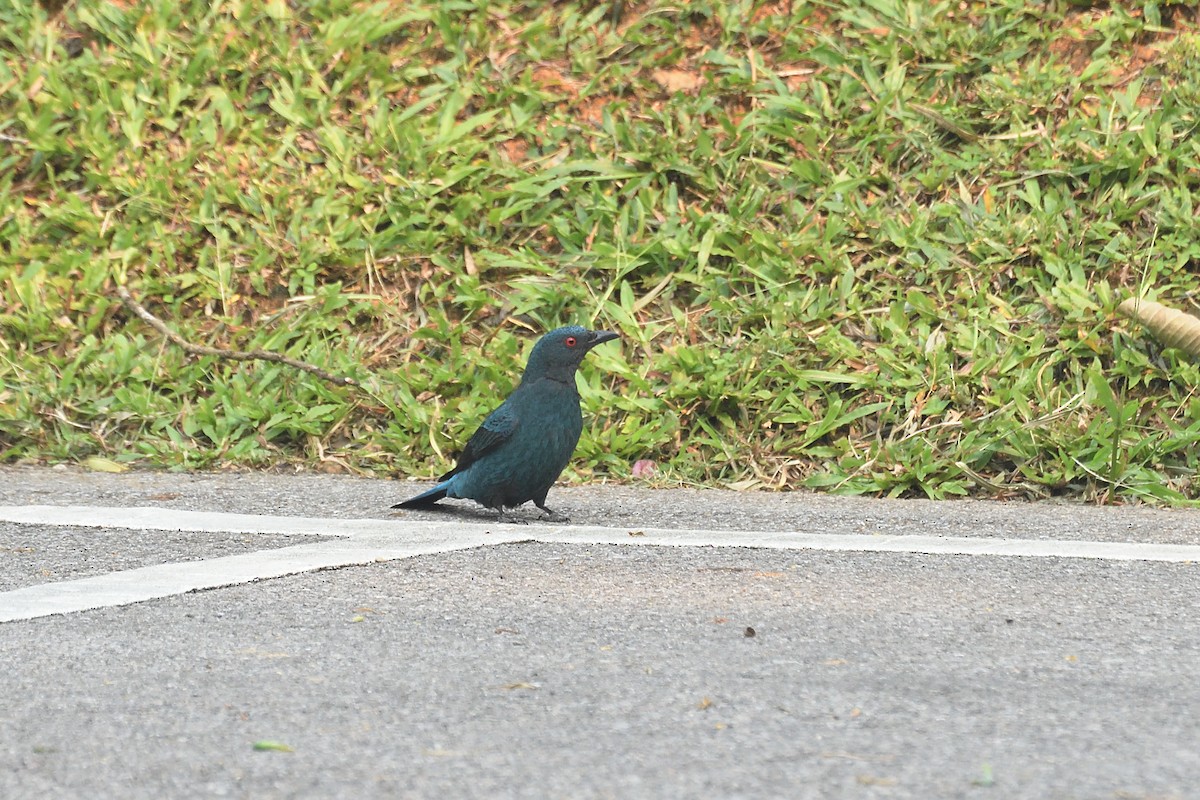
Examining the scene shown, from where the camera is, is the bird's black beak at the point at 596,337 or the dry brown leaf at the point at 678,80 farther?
the dry brown leaf at the point at 678,80

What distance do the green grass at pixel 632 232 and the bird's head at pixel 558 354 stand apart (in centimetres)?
137

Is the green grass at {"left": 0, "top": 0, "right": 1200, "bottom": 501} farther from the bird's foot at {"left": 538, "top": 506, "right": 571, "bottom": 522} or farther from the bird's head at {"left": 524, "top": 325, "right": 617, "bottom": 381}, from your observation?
the bird's head at {"left": 524, "top": 325, "right": 617, "bottom": 381}

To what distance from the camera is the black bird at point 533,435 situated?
5.39 m

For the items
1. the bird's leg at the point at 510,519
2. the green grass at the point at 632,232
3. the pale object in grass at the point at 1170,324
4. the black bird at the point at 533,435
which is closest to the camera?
the black bird at the point at 533,435

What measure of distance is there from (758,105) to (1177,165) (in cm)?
214

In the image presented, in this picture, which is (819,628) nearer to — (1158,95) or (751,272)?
(751,272)

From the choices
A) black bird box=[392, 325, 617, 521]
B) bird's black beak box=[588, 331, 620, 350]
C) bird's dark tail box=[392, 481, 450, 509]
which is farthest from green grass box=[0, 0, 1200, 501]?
black bird box=[392, 325, 617, 521]

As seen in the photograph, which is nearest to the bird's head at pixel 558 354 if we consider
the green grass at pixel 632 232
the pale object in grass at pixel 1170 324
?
the green grass at pixel 632 232

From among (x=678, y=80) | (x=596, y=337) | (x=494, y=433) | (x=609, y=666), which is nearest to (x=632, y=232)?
(x=678, y=80)

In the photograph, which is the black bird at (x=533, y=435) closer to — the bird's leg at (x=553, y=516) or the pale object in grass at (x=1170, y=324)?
the bird's leg at (x=553, y=516)

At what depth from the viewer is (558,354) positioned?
5.51 m

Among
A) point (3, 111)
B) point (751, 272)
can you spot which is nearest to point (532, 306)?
point (751, 272)

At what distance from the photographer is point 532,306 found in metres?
7.69

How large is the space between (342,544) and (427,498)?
80cm
